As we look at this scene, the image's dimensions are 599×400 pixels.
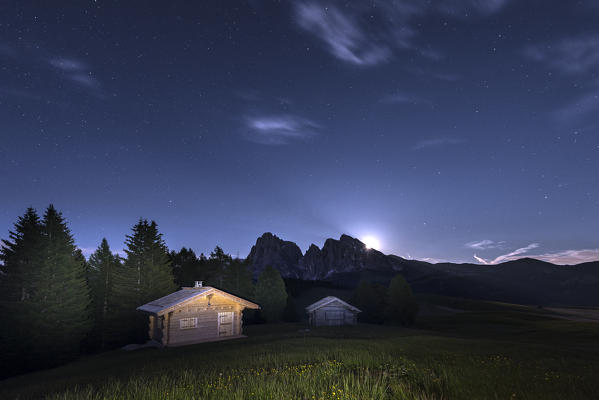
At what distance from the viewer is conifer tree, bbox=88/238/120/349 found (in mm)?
35250

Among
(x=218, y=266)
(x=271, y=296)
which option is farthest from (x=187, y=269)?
(x=271, y=296)

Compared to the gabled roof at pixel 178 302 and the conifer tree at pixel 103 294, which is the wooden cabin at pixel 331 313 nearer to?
the gabled roof at pixel 178 302

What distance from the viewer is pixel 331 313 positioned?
52031mm

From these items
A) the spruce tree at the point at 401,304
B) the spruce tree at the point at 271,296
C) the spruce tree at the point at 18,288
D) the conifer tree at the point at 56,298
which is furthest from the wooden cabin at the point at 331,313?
the spruce tree at the point at 18,288

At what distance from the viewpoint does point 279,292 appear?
5428 cm

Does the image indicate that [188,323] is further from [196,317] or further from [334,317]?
[334,317]

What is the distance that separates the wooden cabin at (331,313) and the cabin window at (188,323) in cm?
2680

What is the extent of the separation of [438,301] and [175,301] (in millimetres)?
105857

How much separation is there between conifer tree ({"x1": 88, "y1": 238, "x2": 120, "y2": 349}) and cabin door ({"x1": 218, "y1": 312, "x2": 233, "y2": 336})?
14.4m

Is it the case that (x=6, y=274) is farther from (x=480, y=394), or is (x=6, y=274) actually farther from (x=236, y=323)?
(x=480, y=394)

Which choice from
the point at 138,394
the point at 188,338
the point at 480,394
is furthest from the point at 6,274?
the point at 480,394

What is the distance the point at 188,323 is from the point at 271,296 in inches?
1039

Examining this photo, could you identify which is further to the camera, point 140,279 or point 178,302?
point 140,279

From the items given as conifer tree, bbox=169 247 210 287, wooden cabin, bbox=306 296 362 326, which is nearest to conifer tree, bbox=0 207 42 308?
conifer tree, bbox=169 247 210 287
